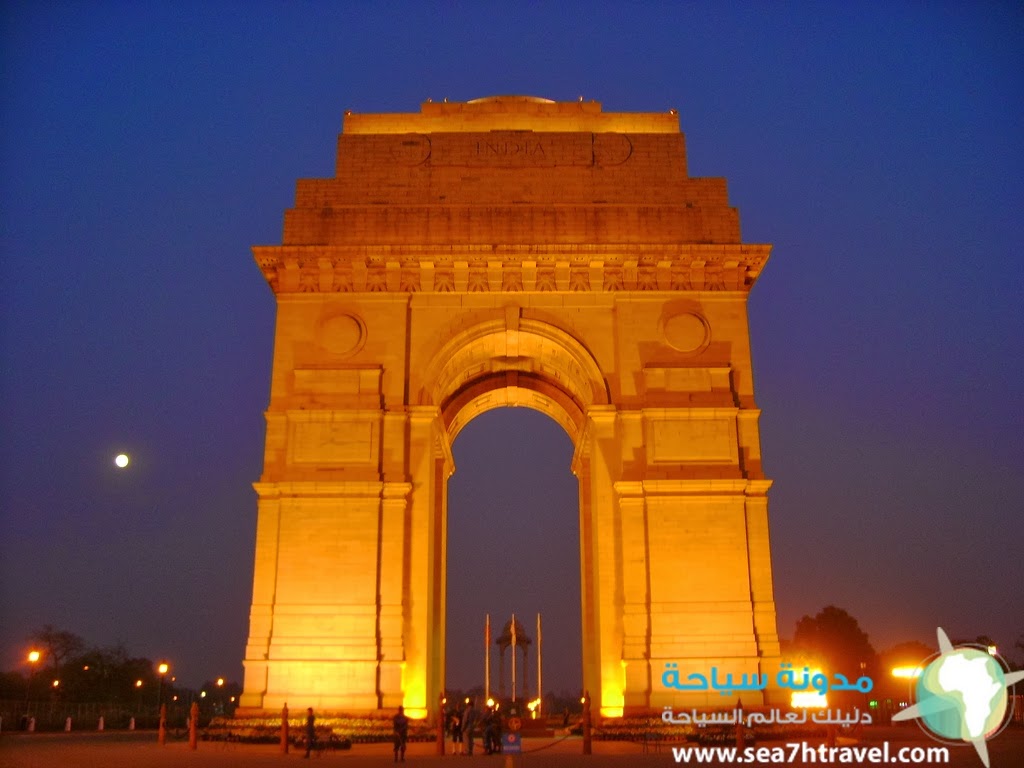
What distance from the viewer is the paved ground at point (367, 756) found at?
19.1 meters

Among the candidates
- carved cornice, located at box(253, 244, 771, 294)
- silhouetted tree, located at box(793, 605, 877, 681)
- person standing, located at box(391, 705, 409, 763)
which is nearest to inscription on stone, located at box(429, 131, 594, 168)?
carved cornice, located at box(253, 244, 771, 294)

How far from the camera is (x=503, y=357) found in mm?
35312

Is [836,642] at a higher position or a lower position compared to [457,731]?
higher

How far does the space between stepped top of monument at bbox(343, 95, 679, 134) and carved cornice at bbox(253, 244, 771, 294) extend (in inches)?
219

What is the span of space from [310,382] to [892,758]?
59.2ft

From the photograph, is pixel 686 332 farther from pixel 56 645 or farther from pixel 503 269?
pixel 56 645

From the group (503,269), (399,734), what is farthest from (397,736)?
(503,269)

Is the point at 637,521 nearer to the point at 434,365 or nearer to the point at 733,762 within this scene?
the point at 434,365

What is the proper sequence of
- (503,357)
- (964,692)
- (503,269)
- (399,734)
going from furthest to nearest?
(503,357) → (503,269) → (964,692) → (399,734)

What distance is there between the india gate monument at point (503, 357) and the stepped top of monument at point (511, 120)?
8 centimetres

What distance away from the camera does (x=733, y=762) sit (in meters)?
19.4

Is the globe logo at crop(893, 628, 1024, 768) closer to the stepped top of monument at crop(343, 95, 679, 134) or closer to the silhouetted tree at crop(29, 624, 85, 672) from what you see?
the stepped top of monument at crop(343, 95, 679, 134)

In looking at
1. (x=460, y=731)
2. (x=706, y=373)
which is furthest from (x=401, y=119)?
(x=460, y=731)

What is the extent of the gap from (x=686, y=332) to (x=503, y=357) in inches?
280
